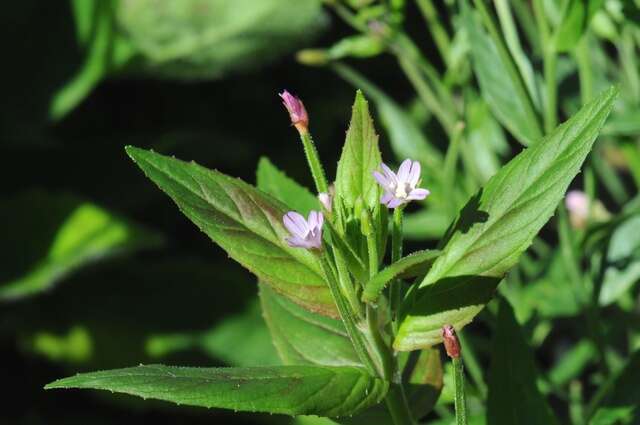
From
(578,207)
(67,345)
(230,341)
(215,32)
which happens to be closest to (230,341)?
(230,341)

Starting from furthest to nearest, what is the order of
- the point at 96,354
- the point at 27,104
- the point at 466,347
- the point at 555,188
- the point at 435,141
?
1. the point at 27,104
2. the point at 96,354
3. the point at 435,141
4. the point at 466,347
5. the point at 555,188

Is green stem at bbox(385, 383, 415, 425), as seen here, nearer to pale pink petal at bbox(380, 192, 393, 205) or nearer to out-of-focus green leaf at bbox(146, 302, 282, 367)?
pale pink petal at bbox(380, 192, 393, 205)

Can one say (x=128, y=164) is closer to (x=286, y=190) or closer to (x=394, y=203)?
(x=286, y=190)

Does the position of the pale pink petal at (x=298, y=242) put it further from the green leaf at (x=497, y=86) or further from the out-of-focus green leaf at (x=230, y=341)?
the out-of-focus green leaf at (x=230, y=341)

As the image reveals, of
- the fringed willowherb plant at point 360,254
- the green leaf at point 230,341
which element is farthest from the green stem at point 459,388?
the green leaf at point 230,341

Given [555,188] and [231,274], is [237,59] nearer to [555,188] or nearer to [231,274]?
[231,274]

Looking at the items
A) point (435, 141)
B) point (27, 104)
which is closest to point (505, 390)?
point (435, 141)

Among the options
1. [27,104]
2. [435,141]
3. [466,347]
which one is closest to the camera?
[466,347]
